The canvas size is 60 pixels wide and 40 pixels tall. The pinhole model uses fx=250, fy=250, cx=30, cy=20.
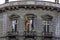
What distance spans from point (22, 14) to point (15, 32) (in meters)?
2.53

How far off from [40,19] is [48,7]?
1904mm

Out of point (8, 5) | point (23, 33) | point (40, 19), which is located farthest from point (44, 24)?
point (8, 5)

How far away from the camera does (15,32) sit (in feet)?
107

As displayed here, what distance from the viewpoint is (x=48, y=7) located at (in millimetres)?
32781

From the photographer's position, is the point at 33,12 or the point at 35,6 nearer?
the point at 35,6

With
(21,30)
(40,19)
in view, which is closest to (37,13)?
(40,19)

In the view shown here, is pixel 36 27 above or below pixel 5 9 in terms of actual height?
below

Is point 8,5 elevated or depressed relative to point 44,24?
elevated

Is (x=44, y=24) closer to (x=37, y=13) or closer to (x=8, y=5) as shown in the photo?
(x=37, y=13)

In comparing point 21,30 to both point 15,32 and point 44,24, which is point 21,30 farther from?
point 44,24

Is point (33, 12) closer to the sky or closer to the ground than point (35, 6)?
closer to the ground

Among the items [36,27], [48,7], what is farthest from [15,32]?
[48,7]

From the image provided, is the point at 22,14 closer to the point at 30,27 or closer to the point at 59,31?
the point at 30,27

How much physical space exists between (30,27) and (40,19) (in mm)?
1683
